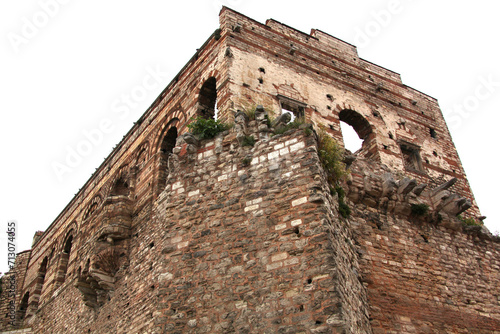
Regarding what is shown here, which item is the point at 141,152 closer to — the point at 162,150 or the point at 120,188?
the point at 162,150

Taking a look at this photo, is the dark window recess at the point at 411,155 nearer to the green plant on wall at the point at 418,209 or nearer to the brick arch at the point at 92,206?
the green plant on wall at the point at 418,209

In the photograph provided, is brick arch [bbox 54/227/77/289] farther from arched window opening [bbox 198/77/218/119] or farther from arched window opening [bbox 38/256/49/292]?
arched window opening [bbox 198/77/218/119]

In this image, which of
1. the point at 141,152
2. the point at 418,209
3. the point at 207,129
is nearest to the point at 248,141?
the point at 207,129

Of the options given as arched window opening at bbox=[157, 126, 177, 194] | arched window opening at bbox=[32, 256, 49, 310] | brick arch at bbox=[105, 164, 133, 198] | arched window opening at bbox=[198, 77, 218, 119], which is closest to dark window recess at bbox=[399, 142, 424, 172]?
arched window opening at bbox=[198, 77, 218, 119]

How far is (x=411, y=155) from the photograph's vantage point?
1348cm

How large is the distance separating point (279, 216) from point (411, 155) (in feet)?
25.3

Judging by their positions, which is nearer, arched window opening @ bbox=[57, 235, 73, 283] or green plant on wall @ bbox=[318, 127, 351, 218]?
green plant on wall @ bbox=[318, 127, 351, 218]

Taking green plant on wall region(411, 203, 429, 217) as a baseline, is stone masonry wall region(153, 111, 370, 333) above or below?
below

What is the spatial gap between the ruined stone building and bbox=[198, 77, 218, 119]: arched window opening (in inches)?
1.4

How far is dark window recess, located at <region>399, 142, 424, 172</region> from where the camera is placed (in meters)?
13.1

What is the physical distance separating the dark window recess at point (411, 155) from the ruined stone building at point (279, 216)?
39 mm

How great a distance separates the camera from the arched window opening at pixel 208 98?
1223 cm

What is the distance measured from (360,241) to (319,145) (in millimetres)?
2004

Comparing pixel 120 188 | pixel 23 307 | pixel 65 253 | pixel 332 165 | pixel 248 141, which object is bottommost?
pixel 332 165
